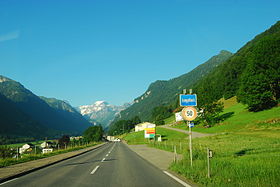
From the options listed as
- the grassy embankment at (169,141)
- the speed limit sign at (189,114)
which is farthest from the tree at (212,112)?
the speed limit sign at (189,114)

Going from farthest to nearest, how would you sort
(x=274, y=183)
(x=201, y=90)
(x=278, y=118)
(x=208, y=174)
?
(x=201, y=90), (x=278, y=118), (x=208, y=174), (x=274, y=183)

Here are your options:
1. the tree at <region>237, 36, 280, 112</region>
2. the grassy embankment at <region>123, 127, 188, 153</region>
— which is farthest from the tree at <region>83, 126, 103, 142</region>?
the tree at <region>237, 36, 280, 112</region>

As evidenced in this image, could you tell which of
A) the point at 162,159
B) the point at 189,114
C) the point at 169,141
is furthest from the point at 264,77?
the point at 189,114

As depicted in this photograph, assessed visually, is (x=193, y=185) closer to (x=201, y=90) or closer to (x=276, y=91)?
(x=276, y=91)

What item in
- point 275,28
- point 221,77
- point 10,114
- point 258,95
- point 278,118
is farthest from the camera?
point 10,114

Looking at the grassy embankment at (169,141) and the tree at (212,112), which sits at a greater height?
the tree at (212,112)

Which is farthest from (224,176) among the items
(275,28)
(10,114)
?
(10,114)

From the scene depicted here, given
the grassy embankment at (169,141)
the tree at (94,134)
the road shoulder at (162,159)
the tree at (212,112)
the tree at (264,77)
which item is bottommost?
the tree at (94,134)

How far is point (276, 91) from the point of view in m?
50.6

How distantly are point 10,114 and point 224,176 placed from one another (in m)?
228

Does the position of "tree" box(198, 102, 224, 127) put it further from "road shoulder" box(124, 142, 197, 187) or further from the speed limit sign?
the speed limit sign

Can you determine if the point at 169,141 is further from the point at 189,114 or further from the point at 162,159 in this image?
the point at 189,114

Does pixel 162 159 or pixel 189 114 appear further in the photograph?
pixel 162 159

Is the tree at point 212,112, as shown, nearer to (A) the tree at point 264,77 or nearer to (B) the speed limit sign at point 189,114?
(A) the tree at point 264,77
